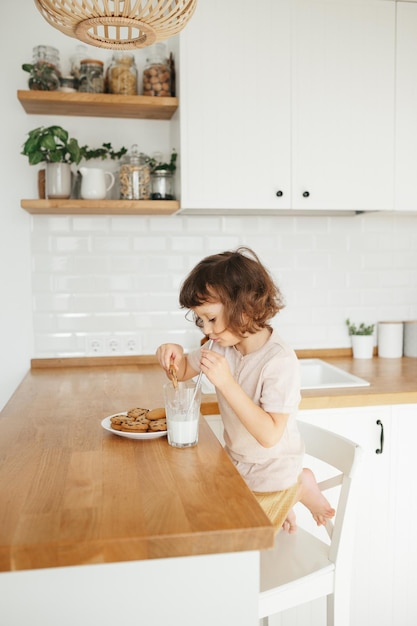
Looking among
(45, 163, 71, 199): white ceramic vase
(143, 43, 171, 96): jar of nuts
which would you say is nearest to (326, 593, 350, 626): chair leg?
(45, 163, 71, 199): white ceramic vase

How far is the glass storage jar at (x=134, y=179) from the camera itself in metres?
2.45

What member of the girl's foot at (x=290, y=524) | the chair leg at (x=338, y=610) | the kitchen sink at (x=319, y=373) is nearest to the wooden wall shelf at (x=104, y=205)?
the kitchen sink at (x=319, y=373)

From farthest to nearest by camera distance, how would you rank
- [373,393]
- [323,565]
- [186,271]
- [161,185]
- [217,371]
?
[186,271], [161,185], [373,393], [323,565], [217,371]

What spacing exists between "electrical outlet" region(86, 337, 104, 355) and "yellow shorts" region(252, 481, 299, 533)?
49.2 inches

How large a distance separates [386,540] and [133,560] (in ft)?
5.04

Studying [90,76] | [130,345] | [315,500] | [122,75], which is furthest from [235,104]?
[315,500]

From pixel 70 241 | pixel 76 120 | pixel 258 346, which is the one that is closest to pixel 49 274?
pixel 70 241

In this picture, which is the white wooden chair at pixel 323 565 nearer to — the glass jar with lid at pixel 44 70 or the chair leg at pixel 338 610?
the chair leg at pixel 338 610

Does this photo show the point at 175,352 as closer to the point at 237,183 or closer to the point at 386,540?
the point at 237,183

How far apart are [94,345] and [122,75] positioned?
1114mm

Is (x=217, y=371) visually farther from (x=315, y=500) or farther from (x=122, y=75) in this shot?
(x=122, y=75)

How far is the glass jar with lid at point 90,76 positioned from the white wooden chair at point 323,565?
1.65 metres

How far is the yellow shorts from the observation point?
1.54 m

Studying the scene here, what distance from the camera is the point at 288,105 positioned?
7.86 ft
